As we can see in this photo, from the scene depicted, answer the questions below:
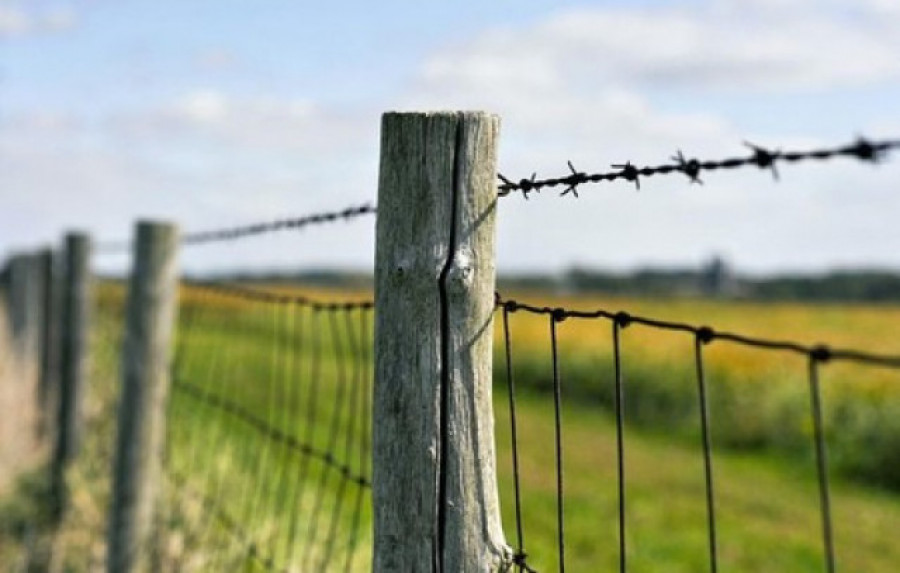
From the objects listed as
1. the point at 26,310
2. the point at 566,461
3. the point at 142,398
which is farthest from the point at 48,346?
the point at 566,461

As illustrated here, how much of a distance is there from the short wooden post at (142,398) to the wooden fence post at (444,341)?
3201mm

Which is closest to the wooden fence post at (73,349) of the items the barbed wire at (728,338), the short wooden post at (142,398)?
the short wooden post at (142,398)

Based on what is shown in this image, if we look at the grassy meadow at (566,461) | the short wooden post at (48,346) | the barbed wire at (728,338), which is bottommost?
the grassy meadow at (566,461)

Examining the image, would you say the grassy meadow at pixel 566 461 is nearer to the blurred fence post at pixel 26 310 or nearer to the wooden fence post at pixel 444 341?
the blurred fence post at pixel 26 310

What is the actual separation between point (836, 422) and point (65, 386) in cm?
972

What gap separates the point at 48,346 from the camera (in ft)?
30.1

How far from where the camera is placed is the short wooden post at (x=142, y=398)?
17.7ft

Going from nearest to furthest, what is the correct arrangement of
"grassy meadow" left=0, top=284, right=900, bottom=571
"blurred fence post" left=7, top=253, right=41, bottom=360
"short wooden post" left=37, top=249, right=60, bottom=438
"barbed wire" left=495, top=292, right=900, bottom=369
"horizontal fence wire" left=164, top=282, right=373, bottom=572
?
"barbed wire" left=495, top=292, right=900, bottom=369
"horizontal fence wire" left=164, top=282, right=373, bottom=572
"grassy meadow" left=0, top=284, right=900, bottom=571
"short wooden post" left=37, top=249, right=60, bottom=438
"blurred fence post" left=7, top=253, right=41, bottom=360

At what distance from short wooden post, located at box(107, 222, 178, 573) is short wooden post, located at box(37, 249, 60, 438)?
3.23 meters

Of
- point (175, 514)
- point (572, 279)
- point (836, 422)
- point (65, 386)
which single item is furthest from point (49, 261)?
point (572, 279)

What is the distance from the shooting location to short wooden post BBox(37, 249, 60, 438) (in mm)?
8789

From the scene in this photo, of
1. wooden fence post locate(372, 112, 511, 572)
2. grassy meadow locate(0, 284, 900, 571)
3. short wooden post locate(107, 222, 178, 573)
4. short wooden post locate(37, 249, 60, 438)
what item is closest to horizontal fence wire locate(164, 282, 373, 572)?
grassy meadow locate(0, 284, 900, 571)

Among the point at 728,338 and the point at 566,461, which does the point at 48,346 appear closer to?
the point at 566,461

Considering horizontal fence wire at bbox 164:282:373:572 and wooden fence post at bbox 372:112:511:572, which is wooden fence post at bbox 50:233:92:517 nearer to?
horizontal fence wire at bbox 164:282:373:572
